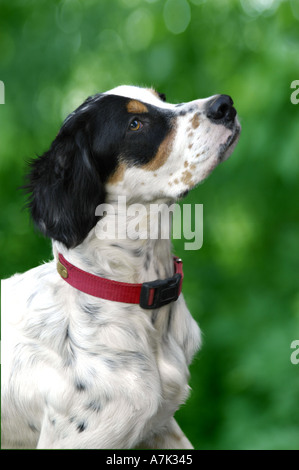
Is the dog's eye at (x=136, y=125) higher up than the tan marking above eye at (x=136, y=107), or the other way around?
the tan marking above eye at (x=136, y=107)

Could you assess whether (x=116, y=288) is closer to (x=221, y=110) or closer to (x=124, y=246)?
(x=124, y=246)

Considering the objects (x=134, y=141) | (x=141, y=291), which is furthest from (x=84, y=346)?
(x=134, y=141)

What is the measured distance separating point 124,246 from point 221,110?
737mm

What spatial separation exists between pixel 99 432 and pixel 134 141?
1279mm

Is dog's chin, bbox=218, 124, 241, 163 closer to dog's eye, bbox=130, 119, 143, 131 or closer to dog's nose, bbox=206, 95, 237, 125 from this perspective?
dog's nose, bbox=206, 95, 237, 125

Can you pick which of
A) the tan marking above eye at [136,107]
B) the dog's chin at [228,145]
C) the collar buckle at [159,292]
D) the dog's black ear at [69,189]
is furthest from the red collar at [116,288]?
the tan marking above eye at [136,107]

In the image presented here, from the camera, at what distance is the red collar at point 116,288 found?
252cm

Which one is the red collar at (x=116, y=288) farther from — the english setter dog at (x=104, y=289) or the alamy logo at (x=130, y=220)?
the alamy logo at (x=130, y=220)

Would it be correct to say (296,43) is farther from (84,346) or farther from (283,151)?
(84,346)

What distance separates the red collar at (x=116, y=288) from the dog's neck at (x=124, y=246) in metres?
0.07

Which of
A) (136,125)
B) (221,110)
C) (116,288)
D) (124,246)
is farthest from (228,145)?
(116,288)

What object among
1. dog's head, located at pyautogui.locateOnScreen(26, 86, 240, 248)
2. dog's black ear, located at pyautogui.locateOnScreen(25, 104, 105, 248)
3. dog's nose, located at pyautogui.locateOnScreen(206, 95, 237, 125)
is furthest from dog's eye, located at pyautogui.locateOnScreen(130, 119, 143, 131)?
dog's nose, located at pyautogui.locateOnScreen(206, 95, 237, 125)

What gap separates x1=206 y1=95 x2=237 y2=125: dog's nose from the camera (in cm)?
257

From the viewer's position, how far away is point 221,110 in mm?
2584
